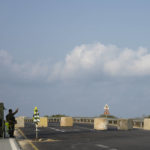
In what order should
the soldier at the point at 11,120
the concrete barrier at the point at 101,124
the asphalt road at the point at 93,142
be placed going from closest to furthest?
the asphalt road at the point at 93,142 < the soldier at the point at 11,120 < the concrete barrier at the point at 101,124

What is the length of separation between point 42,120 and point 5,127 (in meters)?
22.2

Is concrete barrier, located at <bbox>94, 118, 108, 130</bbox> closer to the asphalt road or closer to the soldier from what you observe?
the asphalt road

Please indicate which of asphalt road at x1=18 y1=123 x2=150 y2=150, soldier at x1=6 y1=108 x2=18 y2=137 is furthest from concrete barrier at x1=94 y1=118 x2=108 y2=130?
soldier at x1=6 y1=108 x2=18 y2=137

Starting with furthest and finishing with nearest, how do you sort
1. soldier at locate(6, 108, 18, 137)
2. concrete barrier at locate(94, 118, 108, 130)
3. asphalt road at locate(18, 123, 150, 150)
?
1. concrete barrier at locate(94, 118, 108, 130)
2. soldier at locate(6, 108, 18, 137)
3. asphalt road at locate(18, 123, 150, 150)

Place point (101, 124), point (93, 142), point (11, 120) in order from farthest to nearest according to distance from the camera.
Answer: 1. point (101, 124)
2. point (11, 120)
3. point (93, 142)

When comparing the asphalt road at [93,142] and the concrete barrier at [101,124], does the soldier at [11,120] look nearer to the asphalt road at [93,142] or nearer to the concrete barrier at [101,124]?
the asphalt road at [93,142]

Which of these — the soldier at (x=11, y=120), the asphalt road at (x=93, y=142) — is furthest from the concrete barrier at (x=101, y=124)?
the soldier at (x=11, y=120)

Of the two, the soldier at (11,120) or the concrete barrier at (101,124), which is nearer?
the soldier at (11,120)

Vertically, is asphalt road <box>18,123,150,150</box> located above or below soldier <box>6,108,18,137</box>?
below

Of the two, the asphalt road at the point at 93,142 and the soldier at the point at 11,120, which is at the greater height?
the soldier at the point at 11,120

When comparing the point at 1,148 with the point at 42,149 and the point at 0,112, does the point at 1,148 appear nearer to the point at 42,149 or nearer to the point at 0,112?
the point at 42,149

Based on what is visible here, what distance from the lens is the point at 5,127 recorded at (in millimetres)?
29625

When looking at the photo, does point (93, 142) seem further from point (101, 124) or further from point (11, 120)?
point (101, 124)

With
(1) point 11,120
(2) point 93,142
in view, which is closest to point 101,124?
(1) point 11,120
